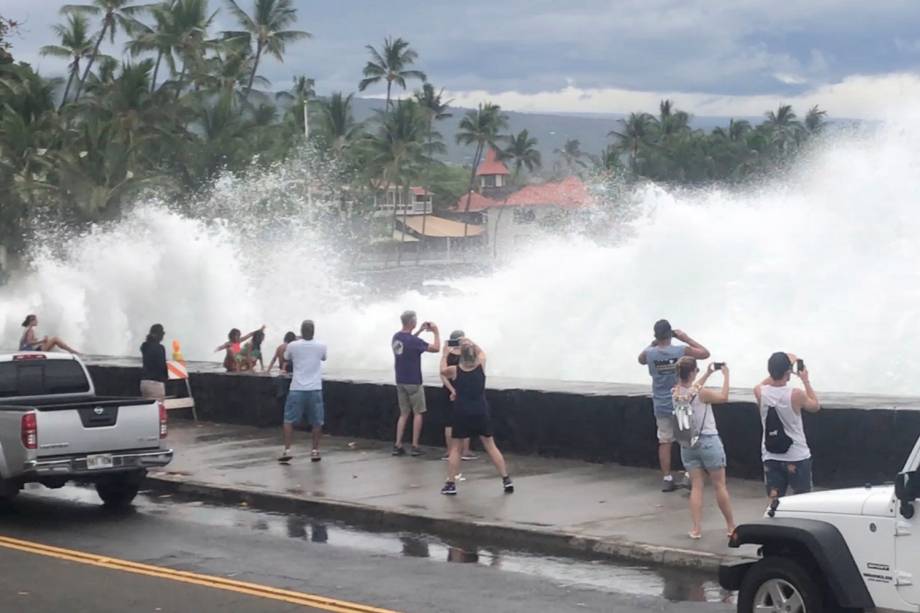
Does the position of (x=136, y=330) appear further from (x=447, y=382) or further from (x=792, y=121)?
(x=792, y=121)

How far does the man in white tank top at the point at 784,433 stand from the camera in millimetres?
9914

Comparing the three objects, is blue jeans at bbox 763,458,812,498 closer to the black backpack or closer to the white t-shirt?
the black backpack

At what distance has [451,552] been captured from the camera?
11.4 metres

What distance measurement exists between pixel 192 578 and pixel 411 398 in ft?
21.3

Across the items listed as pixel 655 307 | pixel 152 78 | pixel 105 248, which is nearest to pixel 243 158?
pixel 152 78

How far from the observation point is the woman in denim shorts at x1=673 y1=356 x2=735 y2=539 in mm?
10688

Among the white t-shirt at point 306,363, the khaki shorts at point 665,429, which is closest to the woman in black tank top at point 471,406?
the khaki shorts at point 665,429

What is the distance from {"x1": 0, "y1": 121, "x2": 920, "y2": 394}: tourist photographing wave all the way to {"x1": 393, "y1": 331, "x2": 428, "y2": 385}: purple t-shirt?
22.6 ft

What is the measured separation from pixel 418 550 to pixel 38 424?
412 centimetres

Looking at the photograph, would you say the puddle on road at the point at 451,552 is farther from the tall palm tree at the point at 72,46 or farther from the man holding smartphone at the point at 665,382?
the tall palm tree at the point at 72,46

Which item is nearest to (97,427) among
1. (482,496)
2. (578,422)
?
(482,496)

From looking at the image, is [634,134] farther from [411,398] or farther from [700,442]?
[700,442]

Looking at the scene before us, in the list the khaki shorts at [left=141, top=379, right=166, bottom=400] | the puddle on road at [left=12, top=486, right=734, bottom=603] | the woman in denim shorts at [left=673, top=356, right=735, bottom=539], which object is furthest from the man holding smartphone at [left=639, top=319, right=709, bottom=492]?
the khaki shorts at [left=141, top=379, right=166, bottom=400]

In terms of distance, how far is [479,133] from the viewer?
369 feet
